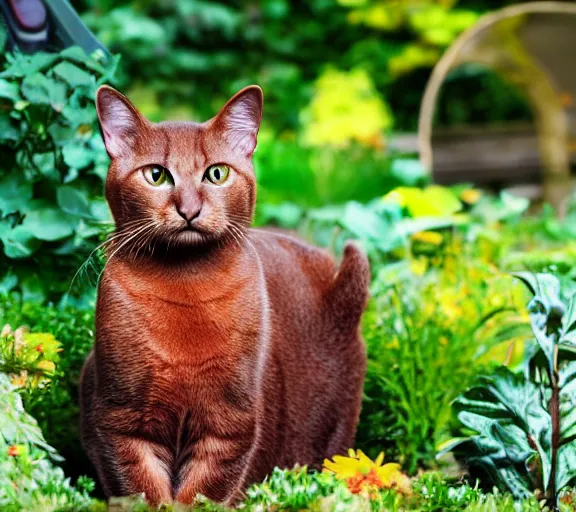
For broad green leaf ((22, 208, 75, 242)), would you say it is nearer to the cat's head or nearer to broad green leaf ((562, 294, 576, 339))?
the cat's head

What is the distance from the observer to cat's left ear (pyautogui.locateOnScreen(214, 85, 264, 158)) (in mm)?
2059

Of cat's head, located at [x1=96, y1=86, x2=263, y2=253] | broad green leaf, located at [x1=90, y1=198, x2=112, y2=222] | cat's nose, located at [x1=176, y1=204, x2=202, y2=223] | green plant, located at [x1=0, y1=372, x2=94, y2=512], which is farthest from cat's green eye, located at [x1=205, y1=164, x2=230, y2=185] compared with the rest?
broad green leaf, located at [x1=90, y1=198, x2=112, y2=222]

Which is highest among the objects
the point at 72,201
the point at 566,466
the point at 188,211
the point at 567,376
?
the point at 188,211

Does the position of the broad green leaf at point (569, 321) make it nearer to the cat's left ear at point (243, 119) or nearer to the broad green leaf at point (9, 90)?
the cat's left ear at point (243, 119)

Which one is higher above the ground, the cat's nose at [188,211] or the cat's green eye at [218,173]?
the cat's green eye at [218,173]

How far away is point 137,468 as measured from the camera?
2045 mm

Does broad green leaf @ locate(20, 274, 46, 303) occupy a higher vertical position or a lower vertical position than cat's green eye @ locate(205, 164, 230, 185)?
lower

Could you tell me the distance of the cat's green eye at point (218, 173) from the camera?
2.01m

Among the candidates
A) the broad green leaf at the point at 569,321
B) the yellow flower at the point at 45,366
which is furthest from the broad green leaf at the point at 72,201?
the broad green leaf at the point at 569,321

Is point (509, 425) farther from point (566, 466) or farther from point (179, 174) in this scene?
point (179, 174)

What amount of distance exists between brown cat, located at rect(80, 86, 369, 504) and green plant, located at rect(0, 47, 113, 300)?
0.70m

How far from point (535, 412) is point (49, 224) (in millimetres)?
1550

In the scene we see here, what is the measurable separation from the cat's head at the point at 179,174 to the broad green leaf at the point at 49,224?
2.57ft

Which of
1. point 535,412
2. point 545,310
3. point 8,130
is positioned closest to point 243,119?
point 545,310
